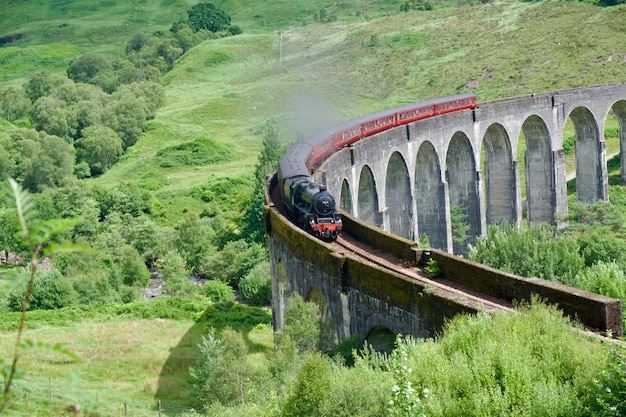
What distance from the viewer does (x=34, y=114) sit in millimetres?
100000

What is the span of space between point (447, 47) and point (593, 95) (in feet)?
141

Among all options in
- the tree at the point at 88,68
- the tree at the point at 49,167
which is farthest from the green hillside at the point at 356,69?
the tree at the point at 88,68

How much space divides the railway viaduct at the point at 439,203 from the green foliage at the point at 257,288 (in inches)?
280

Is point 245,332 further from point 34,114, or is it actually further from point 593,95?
point 34,114

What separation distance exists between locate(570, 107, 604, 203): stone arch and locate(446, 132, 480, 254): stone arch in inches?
477

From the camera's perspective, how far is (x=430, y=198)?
5244 centimetres

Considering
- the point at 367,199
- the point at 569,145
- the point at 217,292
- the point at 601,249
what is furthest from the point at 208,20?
the point at 601,249

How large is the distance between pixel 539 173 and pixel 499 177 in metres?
4.32

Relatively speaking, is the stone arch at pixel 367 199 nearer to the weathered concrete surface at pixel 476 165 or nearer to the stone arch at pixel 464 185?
the weathered concrete surface at pixel 476 165

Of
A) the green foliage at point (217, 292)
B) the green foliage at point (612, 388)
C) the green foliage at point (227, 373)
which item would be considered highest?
the green foliage at point (612, 388)

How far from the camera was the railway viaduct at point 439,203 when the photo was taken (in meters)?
20.8

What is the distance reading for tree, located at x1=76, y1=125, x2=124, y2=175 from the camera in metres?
87.3

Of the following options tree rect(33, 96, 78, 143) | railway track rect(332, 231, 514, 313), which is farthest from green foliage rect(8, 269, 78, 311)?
Result: tree rect(33, 96, 78, 143)

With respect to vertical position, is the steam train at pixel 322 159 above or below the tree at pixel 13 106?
above
